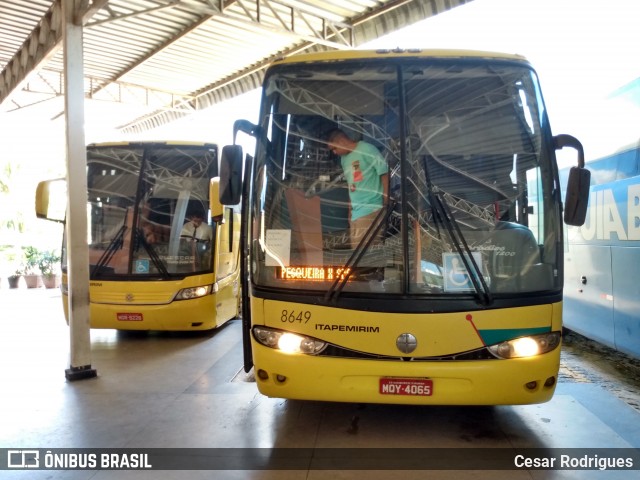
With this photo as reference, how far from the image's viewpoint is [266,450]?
13.6ft

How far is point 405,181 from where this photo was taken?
4094 millimetres

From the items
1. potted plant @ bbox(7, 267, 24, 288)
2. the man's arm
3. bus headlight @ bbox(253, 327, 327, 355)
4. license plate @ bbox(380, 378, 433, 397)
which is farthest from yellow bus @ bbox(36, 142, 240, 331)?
potted plant @ bbox(7, 267, 24, 288)

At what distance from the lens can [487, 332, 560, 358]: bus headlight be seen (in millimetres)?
3920

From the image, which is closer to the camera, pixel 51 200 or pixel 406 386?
pixel 406 386

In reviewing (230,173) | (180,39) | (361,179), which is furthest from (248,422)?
(180,39)

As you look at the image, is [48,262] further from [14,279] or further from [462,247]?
[462,247]

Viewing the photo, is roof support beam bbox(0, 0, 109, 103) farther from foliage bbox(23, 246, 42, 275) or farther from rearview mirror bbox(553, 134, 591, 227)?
rearview mirror bbox(553, 134, 591, 227)

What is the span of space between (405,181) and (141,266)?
505 cm

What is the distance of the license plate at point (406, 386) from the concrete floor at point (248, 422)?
1.76 ft

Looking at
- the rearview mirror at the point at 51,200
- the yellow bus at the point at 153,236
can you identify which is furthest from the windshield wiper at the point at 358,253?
the rearview mirror at the point at 51,200

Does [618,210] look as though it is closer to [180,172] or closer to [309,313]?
[309,313]

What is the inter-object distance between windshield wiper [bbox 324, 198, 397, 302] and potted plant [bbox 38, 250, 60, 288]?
16.1 m

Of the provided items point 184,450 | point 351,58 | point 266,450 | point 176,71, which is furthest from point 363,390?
point 176,71

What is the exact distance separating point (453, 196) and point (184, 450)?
9.45ft
